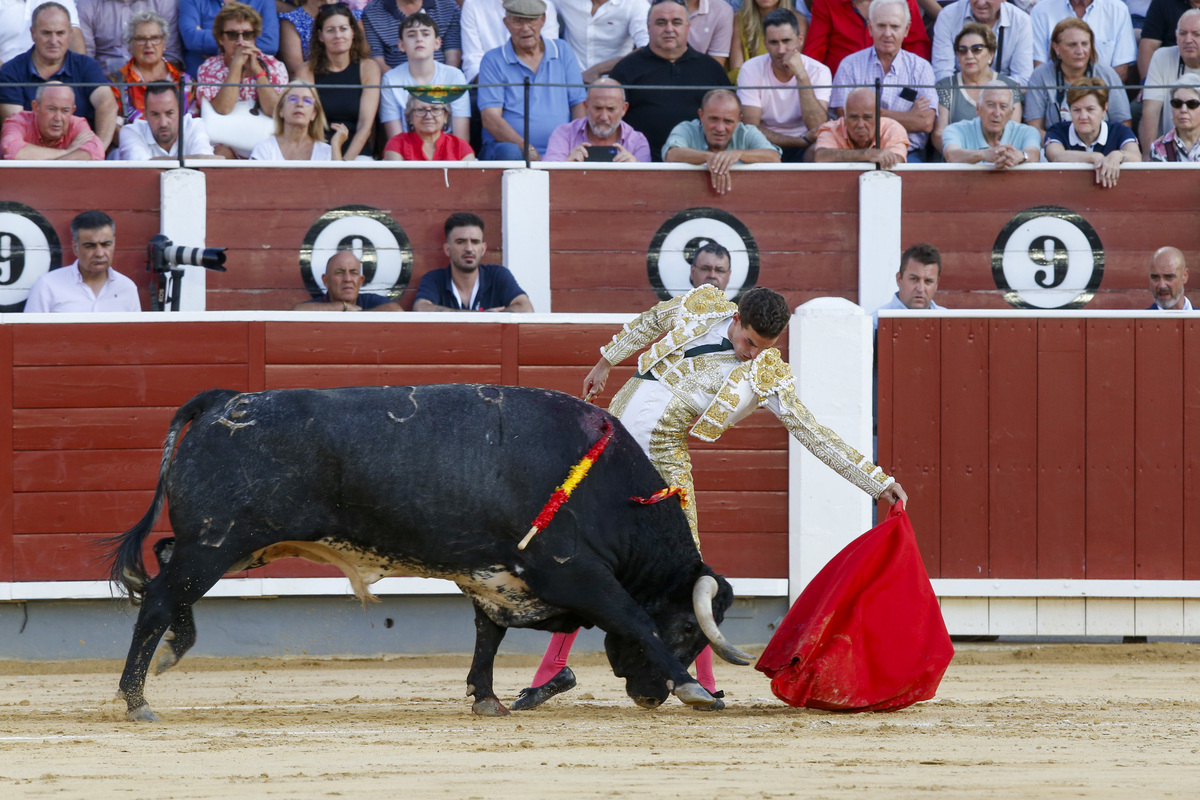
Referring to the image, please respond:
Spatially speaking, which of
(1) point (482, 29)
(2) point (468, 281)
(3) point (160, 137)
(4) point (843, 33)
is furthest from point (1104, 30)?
(3) point (160, 137)

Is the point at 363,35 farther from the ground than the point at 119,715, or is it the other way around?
the point at 363,35

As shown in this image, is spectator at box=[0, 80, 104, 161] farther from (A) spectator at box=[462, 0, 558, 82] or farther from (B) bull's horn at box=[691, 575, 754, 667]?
(B) bull's horn at box=[691, 575, 754, 667]

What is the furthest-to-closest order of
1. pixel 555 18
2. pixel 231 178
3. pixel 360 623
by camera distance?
pixel 555 18 → pixel 231 178 → pixel 360 623

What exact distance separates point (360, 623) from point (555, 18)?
3.54 m

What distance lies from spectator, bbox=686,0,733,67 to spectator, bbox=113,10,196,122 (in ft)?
8.99

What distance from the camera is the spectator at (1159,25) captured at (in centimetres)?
845

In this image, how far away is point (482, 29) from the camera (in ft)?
27.6

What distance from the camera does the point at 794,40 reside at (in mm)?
7930

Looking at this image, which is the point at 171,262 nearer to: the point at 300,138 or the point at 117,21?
the point at 300,138

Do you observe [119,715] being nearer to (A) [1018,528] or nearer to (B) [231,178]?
(B) [231,178]

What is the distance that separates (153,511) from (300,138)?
345cm

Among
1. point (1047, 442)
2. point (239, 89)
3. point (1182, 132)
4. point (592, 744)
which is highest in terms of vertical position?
point (239, 89)

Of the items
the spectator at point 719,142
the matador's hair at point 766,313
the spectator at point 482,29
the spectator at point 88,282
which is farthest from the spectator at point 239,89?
the matador's hair at point 766,313

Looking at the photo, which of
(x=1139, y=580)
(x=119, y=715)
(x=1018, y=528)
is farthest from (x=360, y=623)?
(x=1139, y=580)
